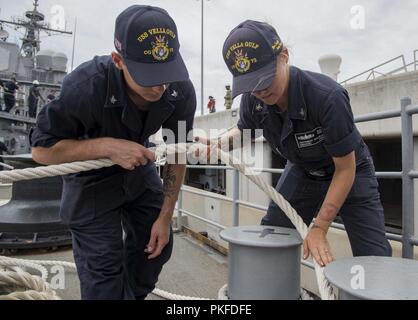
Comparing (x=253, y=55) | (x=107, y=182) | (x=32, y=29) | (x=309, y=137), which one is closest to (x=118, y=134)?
(x=107, y=182)

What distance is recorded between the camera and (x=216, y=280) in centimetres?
280

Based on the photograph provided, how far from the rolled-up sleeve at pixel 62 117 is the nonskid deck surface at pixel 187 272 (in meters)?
1.35

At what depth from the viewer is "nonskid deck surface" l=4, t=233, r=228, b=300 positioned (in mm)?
2582

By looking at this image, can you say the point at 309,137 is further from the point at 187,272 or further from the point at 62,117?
the point at 187,272

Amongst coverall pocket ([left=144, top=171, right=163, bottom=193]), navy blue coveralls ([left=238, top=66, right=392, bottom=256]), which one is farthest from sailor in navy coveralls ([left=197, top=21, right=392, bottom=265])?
coverall pocket ([left=144, top=171, right=163, bottom=193])

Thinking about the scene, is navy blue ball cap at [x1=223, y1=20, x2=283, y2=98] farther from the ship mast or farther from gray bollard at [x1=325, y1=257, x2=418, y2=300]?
the ship mast

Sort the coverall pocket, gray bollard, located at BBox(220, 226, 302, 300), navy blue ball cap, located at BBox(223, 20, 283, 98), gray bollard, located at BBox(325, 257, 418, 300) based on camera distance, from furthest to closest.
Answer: the coverall pocket
navy blue ball cap, located at BBox(223, 20, 283, 98)
gray bollard, located at BBox(220, 226, 302, 300)
gray bollard, located at BBox(325, 257, 418, 300)

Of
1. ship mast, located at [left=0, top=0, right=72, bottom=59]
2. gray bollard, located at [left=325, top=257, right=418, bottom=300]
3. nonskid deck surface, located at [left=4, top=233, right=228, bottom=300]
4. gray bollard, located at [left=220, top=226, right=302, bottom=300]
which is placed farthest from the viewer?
ship mast, located at [left=0, top=0, right=72, bottom=59]

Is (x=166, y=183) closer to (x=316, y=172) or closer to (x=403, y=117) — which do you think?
(x=316, y=172)

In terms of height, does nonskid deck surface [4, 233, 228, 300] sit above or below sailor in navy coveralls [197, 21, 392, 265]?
below

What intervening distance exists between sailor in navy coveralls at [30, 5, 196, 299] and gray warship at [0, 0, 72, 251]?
170 centimetres

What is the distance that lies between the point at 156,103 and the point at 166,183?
52 cm

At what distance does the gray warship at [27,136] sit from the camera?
3320 millimetres

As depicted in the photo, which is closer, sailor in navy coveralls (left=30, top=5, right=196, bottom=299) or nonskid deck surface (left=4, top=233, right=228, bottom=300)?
sailor in navy coveralls (left=30, top=5, right=196, bottom=299)
